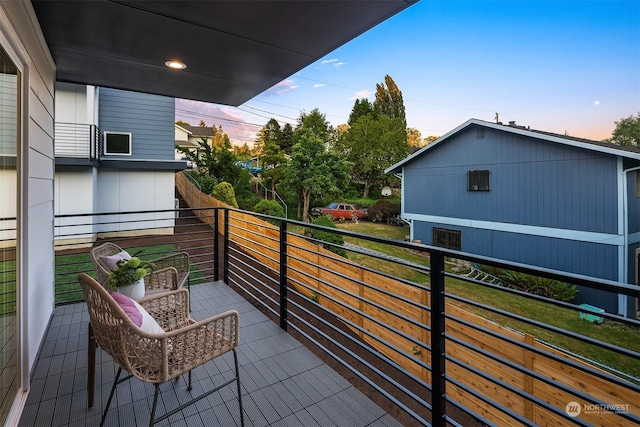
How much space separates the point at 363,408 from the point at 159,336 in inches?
45.1

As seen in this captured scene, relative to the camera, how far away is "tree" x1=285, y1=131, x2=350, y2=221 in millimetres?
15141

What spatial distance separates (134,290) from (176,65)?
1.85 meters

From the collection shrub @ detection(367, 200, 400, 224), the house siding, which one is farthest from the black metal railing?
shrub @ detection(367, 200, 400, 224)

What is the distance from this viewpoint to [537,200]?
329 inches

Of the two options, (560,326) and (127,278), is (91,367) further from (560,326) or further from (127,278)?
(560,326)

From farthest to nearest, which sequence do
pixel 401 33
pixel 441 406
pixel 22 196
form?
1. pixel 401 33
2. pixel 22 196
3. pixel 441 406

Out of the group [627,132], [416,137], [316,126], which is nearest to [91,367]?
[316,126]

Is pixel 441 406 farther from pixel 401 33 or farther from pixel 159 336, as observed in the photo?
pixel 401 33

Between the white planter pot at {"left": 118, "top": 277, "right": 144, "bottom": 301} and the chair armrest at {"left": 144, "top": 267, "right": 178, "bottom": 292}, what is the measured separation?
0.59 meters

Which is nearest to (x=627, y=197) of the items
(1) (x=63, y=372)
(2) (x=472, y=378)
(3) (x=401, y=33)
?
(2) (x=472, y=378)

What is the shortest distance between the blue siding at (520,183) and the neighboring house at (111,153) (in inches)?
330

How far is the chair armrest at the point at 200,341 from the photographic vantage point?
54.4 inches

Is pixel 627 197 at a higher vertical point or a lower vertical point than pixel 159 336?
higher

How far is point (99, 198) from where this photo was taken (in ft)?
27.6
